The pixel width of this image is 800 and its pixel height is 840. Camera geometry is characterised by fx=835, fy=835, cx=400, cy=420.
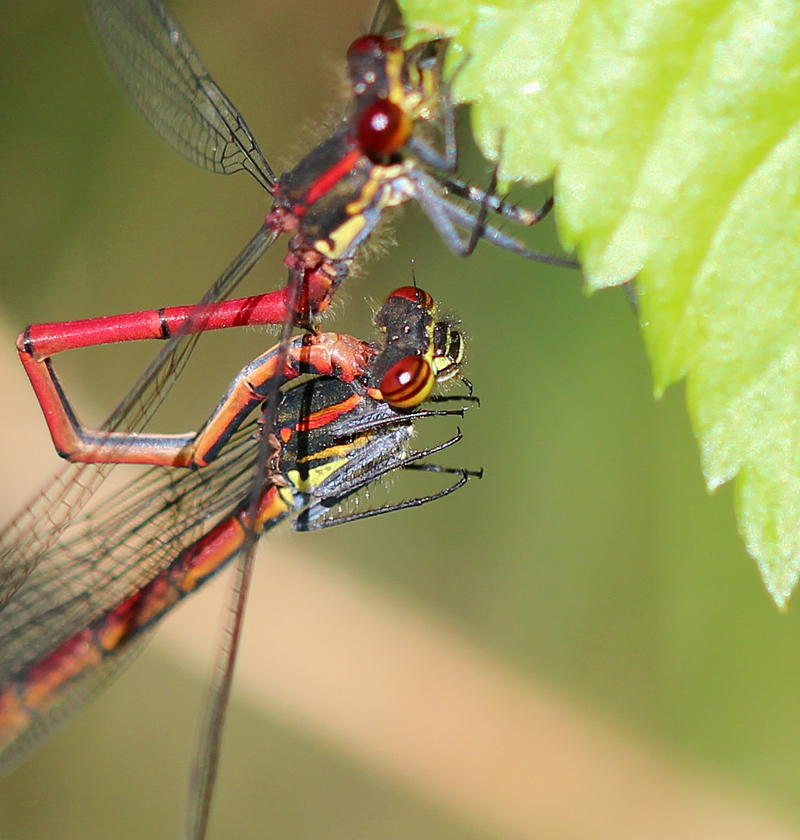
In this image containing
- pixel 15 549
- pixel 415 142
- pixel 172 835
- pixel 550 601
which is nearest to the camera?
pixel 415 142

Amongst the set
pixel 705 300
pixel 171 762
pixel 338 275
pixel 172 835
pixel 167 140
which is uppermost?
pixel 167 140

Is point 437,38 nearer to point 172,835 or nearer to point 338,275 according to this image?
point 338,275

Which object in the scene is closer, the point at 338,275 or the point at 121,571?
the point at 338,275

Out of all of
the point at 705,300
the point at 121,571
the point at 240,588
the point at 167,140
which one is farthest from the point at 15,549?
the point at 705,300

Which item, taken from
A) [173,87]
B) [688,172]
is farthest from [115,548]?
[688,172]

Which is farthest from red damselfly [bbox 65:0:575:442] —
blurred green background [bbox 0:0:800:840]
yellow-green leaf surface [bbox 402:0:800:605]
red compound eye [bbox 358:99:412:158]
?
blurred green background [bbox 0:0:800:840]

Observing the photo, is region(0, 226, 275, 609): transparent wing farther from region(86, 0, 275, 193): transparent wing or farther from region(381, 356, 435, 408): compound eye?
region(381, 356, 435, 408): compound eye

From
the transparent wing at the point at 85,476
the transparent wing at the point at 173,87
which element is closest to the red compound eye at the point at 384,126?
the transparent wing at the point at 85,476

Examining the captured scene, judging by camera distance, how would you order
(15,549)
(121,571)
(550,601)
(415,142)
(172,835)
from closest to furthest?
1. (415,142)
2. (15,549)
3. (121,571)
4. (550,601)
5. (172,835)
